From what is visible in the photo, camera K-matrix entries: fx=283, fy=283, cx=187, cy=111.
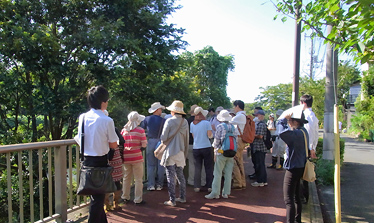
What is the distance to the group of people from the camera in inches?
130

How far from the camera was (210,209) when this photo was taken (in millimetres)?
4828

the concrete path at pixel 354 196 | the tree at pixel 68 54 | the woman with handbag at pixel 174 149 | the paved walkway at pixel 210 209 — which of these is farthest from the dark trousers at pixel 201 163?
the tree at pixel 68 54

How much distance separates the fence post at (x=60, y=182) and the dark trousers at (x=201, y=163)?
8.46 ft

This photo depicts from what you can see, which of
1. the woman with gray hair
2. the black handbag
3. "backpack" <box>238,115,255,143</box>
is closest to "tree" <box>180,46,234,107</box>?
"backpack" <box>238,115,255,143</box>

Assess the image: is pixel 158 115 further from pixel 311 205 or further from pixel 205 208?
pixel 311 205

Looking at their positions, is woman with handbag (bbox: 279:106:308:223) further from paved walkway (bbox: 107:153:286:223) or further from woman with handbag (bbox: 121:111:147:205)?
woman with handbag (bbox: 121:111:147:205)

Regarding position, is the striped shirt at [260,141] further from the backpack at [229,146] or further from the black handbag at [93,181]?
the black handbag at [93,181]

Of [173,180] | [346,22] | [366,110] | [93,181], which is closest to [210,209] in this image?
[173,180]

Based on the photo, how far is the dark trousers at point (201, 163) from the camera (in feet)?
18.6

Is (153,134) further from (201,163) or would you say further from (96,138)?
(96,138)

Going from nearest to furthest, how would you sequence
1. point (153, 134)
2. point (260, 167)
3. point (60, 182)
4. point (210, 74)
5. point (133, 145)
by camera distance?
1. point (60, 182)
2. point (133, 145)
3. point (153, 134)
4. point (260, 167)
5. point (210, 74)

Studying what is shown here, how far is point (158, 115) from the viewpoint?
19.5ft

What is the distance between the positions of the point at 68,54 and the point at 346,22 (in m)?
8.56

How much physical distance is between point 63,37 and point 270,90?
66.6 ft
